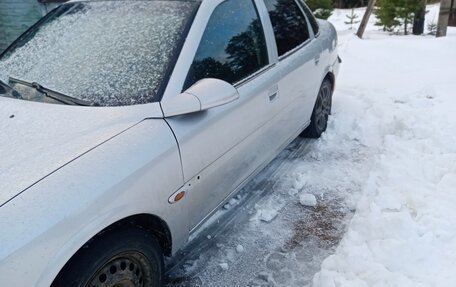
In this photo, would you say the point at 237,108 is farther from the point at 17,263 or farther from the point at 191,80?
the point at 17,263

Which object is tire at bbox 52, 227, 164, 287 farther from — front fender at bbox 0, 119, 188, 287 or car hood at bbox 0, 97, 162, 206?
car hood at bbox 0, 97, 162, 206

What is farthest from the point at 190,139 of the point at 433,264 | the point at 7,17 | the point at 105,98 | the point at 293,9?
the point at 7,17

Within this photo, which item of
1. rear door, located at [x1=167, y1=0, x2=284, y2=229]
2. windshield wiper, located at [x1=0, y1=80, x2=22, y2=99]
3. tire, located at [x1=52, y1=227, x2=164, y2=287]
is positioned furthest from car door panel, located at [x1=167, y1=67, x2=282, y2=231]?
windshield wiper, located at [x1=0, y1=80, x2=22, y2=99]

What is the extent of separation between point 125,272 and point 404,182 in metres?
2.49

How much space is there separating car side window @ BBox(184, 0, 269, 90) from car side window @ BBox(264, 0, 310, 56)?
277mm

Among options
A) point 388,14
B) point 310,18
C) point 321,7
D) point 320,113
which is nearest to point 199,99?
point 310,18

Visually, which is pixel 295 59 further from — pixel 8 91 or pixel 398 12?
pixel 398 12

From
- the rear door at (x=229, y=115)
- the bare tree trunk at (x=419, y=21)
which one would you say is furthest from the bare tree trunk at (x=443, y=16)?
the rear door at (x=229, y=115)

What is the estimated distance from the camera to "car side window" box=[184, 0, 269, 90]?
249 cm

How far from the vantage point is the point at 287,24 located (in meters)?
3.57

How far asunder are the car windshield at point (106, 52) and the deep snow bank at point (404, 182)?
1.63m

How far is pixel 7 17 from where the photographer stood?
805 cm

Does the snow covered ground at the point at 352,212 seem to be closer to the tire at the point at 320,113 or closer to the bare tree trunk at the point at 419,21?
the tire at the point at 320,113

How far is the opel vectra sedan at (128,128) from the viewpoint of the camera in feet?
5.43
